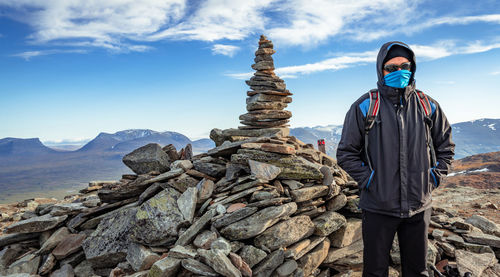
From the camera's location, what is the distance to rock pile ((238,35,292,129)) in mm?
17547

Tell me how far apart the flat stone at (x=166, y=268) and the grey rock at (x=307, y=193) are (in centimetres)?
403

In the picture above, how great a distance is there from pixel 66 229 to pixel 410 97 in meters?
12.8

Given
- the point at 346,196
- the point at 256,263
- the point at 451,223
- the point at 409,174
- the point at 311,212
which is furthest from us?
the point at 451,223

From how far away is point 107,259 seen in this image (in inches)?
390

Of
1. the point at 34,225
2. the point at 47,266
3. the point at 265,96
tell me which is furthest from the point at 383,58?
the point at 34,225

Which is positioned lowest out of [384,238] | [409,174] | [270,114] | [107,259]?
[107,259]

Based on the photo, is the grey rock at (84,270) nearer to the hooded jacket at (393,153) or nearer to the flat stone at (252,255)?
the flat stone at (252,255)

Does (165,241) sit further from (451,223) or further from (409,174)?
(451,223)

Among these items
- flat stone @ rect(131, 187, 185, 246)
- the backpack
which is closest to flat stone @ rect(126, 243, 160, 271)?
flat stone @ rect(131, 187, 185, 246)

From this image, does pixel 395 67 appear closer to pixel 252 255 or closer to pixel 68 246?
pixel 252 255

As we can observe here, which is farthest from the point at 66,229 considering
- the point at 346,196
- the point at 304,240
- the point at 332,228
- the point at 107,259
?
the point at 346,196

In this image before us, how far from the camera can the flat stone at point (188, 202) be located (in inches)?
377

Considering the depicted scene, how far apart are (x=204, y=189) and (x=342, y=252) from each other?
498 centimetres

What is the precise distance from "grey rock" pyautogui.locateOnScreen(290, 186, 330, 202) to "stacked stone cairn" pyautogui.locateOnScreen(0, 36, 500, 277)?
1.3 inches
